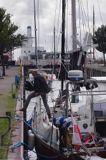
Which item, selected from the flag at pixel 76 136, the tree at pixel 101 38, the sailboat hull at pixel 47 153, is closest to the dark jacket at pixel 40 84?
the sailboat hull at pixel 47 153

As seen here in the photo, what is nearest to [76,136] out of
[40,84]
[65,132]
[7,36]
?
[65,132]

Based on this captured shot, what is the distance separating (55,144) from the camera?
1614 centimetres

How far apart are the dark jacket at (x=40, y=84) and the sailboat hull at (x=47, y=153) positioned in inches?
203

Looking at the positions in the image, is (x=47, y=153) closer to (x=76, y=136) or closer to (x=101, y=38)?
(x=76, y=136)

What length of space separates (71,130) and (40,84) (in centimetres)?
675

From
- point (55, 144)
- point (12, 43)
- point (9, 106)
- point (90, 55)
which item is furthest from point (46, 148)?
point (12, 43)

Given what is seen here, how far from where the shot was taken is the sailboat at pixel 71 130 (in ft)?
49.7

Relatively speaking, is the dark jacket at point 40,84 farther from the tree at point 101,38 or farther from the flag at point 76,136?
the tree at point 101,38

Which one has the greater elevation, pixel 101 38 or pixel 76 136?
pixel 101 38

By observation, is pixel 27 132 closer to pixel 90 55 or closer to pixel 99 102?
pixel 99 102

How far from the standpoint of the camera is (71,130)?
15.5 metres

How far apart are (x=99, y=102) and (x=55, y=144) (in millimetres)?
1652

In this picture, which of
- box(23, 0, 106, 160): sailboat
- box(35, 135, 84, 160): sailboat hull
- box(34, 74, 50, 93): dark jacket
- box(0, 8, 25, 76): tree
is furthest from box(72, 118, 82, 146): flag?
box(0, 8, 25, 76): tree

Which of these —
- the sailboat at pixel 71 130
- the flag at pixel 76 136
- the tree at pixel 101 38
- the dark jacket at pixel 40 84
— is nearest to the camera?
the flag at pixel 76 136
